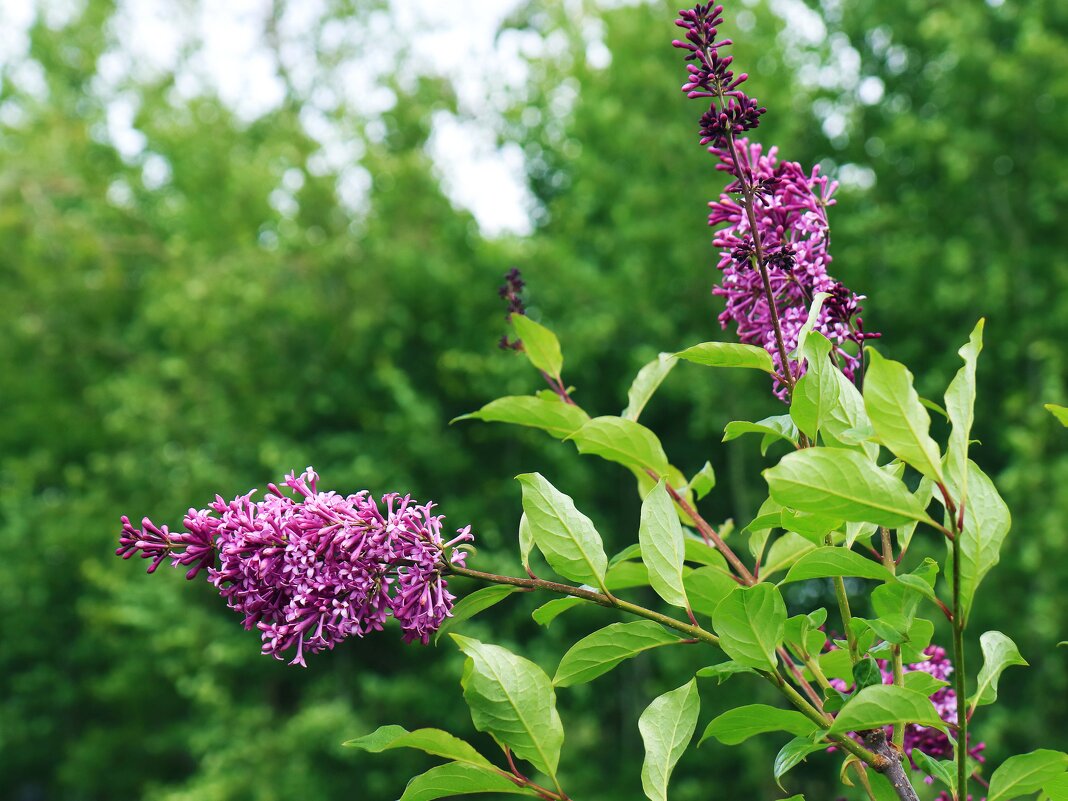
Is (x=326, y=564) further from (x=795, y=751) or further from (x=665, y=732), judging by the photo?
(x=795, y=751)

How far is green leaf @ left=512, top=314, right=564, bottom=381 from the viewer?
1.29 m

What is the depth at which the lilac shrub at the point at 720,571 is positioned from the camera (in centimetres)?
84

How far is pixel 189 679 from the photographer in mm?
11117

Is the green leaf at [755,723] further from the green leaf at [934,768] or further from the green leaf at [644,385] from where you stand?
the green leaf at [644,385]

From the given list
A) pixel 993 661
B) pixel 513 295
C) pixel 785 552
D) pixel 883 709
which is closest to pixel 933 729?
pixel 993 661

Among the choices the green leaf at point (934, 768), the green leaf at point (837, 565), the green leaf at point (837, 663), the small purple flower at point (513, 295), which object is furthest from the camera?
the small purple flower at point (513, 295)

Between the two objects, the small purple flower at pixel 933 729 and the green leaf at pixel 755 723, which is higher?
the small purple flower at pixel 933 729

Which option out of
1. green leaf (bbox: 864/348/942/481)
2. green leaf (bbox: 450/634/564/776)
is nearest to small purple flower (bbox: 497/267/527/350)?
green leaf (bbox: 450/634/564/776)

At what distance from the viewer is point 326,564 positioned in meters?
0.99

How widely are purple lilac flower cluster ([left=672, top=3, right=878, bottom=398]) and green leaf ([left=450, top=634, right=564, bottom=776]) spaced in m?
0.36

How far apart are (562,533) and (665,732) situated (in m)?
0.20

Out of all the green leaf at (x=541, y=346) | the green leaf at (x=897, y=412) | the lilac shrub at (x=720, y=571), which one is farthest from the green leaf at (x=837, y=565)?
the green leaf at (x=541, y=346)

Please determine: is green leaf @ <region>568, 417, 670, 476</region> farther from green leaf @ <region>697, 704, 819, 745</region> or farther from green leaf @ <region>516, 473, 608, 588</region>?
green leaf @ <region>697, 704, 819, 745</region>

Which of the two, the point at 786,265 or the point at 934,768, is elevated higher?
the point at 786,265
